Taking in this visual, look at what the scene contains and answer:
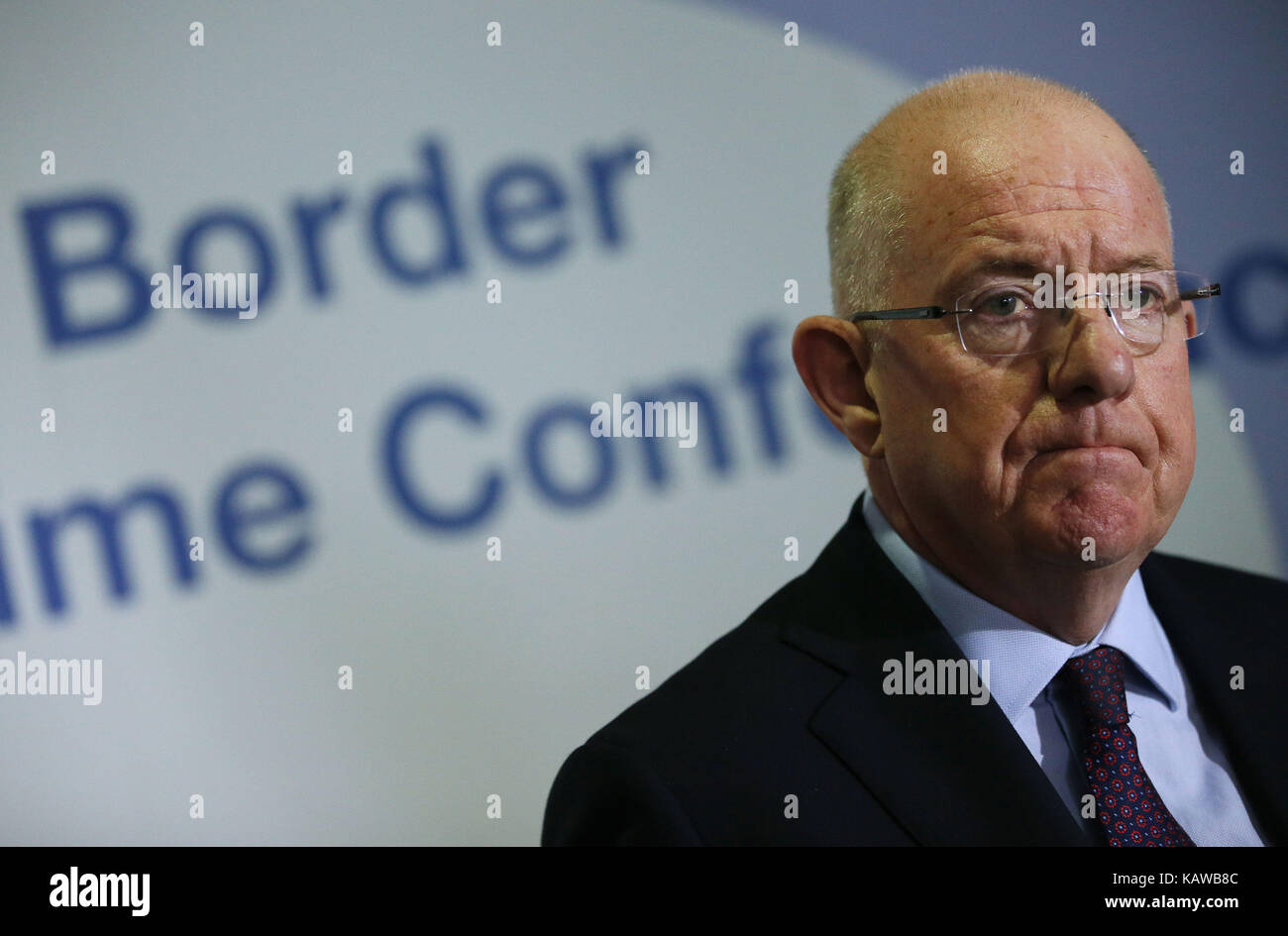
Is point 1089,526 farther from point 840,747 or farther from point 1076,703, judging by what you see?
point 840,747

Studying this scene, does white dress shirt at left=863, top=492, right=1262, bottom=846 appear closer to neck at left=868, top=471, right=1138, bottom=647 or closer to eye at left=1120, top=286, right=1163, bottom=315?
neck at left=868, top=471, right=1138, bottom=647

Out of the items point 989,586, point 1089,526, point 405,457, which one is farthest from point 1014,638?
point 405,457

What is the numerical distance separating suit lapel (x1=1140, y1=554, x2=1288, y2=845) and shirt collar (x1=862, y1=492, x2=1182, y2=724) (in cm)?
5

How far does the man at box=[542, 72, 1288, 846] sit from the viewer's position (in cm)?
161

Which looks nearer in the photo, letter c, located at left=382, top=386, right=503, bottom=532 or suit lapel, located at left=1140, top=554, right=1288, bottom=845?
suit lapel, located at left=1140, top=554, right=1288, bottom=845

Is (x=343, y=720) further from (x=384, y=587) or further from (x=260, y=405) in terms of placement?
(x=260, y=405)

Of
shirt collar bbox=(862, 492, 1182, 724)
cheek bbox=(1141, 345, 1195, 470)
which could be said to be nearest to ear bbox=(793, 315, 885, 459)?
shirt collar bbox=(862, 492, 1182, 724)

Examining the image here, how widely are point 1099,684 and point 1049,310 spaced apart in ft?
1.76

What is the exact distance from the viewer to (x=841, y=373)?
1836 millimetres

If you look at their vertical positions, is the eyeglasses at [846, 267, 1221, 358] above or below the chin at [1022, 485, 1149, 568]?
above

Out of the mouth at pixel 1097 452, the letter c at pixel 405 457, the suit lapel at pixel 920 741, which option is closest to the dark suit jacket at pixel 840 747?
the suit lapel at pixel 920 741

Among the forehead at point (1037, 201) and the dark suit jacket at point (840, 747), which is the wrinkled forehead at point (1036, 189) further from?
the dark suit jacket at point (840, 747)
